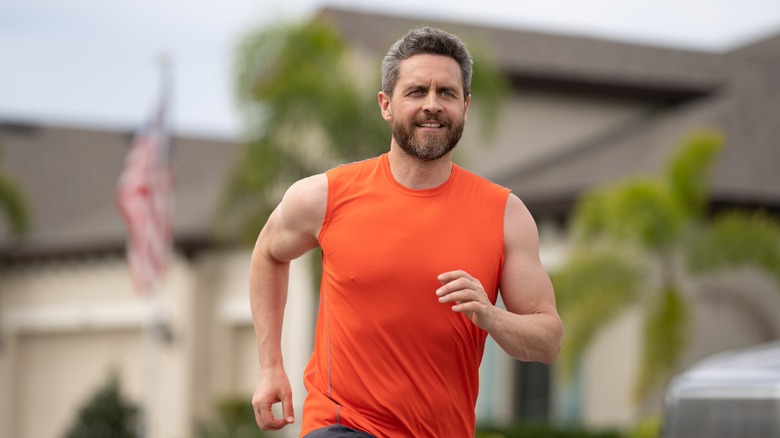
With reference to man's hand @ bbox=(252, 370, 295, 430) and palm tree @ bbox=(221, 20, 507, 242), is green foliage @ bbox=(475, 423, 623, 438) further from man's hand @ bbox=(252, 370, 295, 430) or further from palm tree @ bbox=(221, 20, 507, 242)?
man's hand @ bbox=(252, 370, 295, 430)

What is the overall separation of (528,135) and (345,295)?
2097cm

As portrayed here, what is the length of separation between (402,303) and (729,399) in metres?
6.15

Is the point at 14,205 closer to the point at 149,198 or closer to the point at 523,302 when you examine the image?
the point at 149,198

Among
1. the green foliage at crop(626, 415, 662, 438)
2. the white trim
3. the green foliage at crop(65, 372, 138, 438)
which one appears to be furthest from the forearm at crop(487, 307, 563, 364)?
the white trim

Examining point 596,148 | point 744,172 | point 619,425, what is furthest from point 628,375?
point 596,148

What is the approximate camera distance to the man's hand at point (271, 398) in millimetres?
4875

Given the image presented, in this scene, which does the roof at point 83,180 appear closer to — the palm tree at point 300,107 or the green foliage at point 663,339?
the palm tree at point 300,107

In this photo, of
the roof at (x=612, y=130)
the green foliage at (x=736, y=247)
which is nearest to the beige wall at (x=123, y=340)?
the roof at (x=612, y=130)

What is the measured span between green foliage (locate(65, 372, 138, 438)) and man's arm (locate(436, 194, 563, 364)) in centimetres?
2153

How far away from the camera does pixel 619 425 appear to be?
68.0 feet

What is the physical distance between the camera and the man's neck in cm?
475

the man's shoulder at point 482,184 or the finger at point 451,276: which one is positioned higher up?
the man's shoulder at point 482,184

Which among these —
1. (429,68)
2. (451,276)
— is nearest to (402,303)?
(451,276)

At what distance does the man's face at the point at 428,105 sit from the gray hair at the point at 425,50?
0.07 feet
